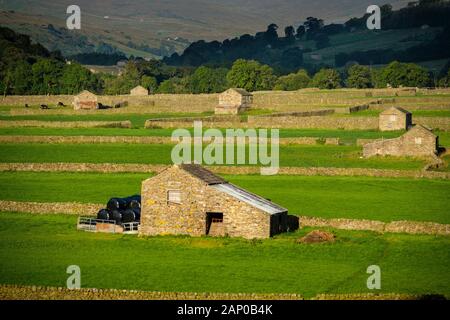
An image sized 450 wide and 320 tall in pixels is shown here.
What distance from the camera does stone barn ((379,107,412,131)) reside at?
310 ft

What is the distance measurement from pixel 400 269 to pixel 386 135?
163 feet

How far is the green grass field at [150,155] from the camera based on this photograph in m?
75.0

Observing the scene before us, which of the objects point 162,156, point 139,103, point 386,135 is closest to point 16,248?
point 162,156

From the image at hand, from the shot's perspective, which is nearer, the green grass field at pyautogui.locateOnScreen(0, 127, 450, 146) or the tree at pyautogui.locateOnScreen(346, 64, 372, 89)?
the green grass field at pyautogui.locateOnScreen(0, 127, 450, 146)

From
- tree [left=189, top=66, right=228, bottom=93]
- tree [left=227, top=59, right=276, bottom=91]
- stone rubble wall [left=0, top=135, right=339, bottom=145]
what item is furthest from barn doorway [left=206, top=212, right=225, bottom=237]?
tree [left=189, top=66, right=228, bottom=93]

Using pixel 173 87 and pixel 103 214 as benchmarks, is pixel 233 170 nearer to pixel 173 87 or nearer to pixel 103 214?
pixel 103 214

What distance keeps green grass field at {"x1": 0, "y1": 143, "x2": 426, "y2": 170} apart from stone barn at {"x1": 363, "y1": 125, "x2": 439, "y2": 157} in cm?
86

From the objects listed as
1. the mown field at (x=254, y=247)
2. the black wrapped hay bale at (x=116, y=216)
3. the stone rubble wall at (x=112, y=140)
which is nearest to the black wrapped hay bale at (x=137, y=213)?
the black wrapped hay bale at (x=116, y=216)

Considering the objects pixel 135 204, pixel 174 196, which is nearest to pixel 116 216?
pixel 135 204

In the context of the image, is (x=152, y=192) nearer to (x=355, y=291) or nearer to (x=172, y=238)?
(x=172, y=238)

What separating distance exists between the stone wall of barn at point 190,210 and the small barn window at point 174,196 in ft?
0.41

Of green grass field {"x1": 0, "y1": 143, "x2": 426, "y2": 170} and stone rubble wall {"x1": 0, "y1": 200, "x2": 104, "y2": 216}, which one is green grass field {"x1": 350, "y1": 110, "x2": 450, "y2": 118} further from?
stone rubble wall {"x1": 0, "y1": 200, "x2": 104, "y2": 216}

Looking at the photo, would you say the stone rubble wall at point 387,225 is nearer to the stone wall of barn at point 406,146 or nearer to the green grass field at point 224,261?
the green grass field at point 224,261

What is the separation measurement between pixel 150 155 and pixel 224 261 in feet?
119
